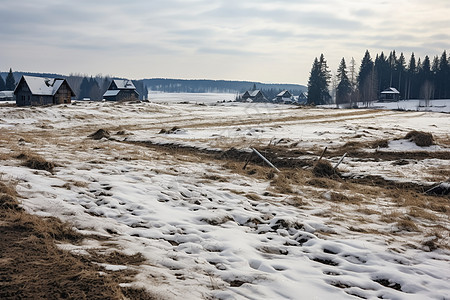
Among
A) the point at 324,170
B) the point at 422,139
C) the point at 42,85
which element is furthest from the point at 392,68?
the point at 324,170

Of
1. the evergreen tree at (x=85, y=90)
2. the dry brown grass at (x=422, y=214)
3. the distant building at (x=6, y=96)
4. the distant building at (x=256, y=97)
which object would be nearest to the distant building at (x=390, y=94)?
the distant building at (x=256, y=97)

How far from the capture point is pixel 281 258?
5879mm

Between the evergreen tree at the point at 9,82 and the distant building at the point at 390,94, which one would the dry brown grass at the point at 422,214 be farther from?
the evergreen tree at the point at 9,82

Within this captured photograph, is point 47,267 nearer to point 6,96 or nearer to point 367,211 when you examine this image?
point 367,211

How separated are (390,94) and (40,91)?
310 feet

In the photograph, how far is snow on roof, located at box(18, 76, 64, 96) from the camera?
6159cm

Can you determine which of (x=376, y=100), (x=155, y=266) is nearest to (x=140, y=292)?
(x=155, y=266)

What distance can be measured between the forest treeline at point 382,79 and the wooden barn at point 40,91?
6344 cm

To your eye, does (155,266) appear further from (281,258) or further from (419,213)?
(419,213)

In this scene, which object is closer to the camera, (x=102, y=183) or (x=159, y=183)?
(x=102, y=183)

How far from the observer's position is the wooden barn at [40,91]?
61406 mm

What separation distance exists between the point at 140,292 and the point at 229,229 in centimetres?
296

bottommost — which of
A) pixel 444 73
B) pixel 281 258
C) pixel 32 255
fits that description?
pixel 281 258

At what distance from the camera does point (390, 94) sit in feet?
348
